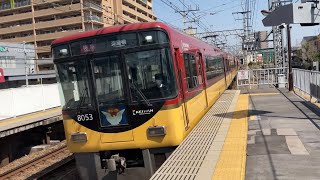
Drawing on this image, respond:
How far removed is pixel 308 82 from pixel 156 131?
11833mm

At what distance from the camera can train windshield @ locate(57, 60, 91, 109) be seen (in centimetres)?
768

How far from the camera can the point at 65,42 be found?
782 centimetres

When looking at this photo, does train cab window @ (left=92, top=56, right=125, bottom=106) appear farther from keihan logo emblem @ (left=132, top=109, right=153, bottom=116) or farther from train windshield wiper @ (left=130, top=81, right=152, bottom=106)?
keihan logo emblem @ (left=132, top=109, right=153, bottom=116)

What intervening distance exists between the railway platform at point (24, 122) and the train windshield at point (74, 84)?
256 inches

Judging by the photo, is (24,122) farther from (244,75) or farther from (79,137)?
(244,75)

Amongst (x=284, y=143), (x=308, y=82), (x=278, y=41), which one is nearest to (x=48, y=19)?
(x=278, y=41)

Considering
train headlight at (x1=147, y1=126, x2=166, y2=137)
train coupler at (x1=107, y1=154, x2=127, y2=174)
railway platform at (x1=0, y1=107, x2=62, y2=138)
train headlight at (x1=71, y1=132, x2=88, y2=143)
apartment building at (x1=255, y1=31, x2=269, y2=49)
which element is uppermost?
apartment building at (x1=255, y1=31, x2=269, y2=49)

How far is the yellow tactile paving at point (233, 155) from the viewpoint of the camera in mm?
5852

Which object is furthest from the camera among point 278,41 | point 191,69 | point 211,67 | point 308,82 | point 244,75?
point 278,41

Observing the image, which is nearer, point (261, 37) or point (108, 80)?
point (108, 80)

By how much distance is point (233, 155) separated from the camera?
694cm

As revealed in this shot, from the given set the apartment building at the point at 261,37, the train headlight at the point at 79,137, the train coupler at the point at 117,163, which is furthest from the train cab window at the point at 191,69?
the apartment building at the point at 261,37

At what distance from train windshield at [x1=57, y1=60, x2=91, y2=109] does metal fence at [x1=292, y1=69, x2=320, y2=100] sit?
32.5ft

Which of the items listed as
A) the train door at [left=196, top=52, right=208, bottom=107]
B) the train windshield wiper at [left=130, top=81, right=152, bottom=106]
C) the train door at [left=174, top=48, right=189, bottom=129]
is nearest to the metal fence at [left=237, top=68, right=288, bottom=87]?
the train door at [left=196, top=52, right=208, bottom=107]
